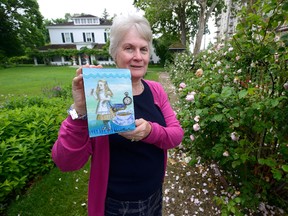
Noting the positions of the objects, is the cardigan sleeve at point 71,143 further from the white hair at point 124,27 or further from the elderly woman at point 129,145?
the white hair at point 124,27

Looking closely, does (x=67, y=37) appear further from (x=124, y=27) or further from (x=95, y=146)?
(x=95, y=146)

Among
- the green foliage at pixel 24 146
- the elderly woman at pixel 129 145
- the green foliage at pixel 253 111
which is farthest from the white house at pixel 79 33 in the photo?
the elderly woman at pixel 129 145

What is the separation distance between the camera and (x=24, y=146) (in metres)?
2.47

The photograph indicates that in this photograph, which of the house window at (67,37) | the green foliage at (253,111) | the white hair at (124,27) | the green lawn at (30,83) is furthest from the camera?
the house window at (67,37)

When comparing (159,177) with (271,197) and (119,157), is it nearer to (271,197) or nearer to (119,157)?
(119,157)

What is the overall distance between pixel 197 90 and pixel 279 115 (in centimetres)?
86

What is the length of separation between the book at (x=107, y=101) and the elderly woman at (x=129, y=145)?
0.08 m

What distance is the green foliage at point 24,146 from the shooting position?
224cm

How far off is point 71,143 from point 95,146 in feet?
0.66

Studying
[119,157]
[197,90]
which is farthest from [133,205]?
[197,90]

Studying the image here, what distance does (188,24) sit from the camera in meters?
23.3

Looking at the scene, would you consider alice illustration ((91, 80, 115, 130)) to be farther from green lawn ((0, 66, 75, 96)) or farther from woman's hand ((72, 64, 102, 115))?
green lawn ((0, 66, 75, 96))

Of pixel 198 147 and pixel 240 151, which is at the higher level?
pixel 240 151


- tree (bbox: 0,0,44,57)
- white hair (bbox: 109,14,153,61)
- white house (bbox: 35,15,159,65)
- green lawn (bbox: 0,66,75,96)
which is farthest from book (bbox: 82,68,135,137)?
white house (bbox: 35,15,159,65)
